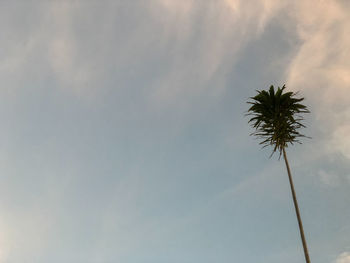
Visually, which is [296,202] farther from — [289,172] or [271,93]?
[271,93]

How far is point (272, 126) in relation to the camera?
29422 mm

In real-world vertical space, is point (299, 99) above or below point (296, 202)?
above

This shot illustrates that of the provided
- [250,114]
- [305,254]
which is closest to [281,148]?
[250,114]

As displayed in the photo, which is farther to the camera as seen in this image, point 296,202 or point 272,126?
point 272,126

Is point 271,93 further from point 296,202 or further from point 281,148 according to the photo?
point 296,202

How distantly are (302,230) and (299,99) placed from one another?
1273cm

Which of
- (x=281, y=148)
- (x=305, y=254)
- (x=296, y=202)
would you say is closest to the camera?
(x=305, y=254)

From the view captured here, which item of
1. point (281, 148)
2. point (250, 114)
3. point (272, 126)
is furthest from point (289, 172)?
point (250, 114)

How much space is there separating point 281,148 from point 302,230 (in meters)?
8.03

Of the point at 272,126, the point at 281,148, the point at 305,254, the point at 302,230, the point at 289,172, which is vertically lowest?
the point at 305,254


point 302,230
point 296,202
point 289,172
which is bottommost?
point 302,230

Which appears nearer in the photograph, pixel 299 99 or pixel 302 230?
pixel 302 230

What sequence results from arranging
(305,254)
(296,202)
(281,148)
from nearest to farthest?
1. (305,254)
2. (296,202)
3. (281,148)

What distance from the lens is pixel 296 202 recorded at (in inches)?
1038
